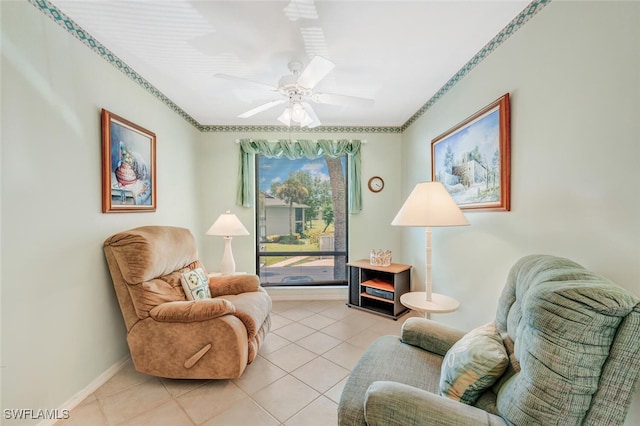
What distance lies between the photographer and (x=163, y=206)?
107 inches

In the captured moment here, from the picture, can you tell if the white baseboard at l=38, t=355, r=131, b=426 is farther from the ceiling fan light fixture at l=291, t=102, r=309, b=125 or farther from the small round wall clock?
the small round wall clock

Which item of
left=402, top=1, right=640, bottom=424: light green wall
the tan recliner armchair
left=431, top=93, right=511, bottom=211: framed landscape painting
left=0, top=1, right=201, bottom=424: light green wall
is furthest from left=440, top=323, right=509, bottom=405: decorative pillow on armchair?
left=0, top=1, right=201, bottom=424: light green wall

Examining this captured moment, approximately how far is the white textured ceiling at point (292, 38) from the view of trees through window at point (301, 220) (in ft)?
4.46

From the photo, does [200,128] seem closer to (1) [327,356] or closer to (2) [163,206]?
(2) [163,206]

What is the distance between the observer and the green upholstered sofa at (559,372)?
29.3 inches

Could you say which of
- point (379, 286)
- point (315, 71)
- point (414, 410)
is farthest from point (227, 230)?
point (414, 410)

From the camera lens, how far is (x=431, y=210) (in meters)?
1.82

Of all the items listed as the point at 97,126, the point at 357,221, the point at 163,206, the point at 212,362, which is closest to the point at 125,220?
the point at 163,206

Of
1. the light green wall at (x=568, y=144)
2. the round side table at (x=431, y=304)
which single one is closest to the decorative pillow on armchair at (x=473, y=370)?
the light green wall at (x=568, y=144)

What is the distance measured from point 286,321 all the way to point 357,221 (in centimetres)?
165

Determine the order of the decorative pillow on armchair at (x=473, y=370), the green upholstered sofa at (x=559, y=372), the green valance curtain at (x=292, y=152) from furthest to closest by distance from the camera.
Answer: the green valance curtain at (x=292, y=152) → the decorative pillow on armchair at (x=473, y=370) → the green upholstered sofa at (x=559, y=372)

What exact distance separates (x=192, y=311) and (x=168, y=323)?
20cm

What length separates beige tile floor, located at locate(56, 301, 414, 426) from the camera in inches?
62.0

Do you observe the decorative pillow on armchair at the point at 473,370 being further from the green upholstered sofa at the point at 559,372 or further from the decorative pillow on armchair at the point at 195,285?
the decorative pillow on armchair at the point at 195,285
